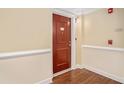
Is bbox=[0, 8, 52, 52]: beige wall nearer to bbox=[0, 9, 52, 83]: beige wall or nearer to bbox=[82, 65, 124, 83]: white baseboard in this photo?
bbox=[0, 9, 52, 83]: beige wall

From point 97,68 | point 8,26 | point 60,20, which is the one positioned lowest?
point 97,68

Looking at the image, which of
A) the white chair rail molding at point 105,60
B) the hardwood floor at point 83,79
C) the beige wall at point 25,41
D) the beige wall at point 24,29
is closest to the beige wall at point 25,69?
the beige wall at point 25,41

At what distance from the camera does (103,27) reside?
10.6 ft

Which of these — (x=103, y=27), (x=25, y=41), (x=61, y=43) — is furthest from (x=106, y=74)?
(x=25, y=41)

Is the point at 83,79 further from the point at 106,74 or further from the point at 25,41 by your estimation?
the point at 25,41

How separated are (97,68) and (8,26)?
2.80 m

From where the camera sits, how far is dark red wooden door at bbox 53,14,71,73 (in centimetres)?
338

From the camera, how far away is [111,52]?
3010 millimetres

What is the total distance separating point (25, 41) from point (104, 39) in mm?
2210

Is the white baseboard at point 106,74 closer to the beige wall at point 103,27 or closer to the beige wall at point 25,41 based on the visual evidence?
the beige wall at point 103,27

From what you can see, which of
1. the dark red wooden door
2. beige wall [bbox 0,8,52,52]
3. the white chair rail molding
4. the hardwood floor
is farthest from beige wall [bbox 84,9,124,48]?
beige wall [bbox 0,8,52,52]

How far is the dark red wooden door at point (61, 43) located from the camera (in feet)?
11.1
